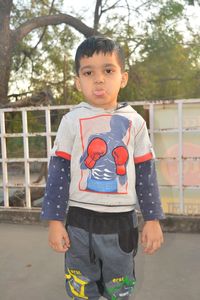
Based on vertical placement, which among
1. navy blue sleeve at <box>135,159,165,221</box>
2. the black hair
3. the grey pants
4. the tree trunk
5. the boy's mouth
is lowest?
the grey pants

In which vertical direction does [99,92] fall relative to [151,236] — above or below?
above

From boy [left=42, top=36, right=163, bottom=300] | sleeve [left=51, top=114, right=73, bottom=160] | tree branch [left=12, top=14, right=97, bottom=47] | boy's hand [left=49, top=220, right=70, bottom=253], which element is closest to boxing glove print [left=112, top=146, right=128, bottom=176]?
boy [left=42, top=36, right=163, bottom=300]

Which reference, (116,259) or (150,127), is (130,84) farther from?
(116,259)

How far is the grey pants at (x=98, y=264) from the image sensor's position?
124 centimetres

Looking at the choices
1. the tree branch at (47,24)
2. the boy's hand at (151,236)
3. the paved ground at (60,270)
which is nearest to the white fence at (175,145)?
the paved ground at (60,270)

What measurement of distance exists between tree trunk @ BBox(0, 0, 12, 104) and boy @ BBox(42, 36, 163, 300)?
692 centimetres

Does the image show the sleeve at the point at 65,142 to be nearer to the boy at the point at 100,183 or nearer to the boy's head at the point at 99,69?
the boy at the point at 100,183

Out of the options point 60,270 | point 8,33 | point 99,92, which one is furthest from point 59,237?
point 8,33

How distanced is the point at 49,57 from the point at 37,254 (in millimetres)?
11292

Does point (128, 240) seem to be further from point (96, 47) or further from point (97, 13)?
point (97, 13)

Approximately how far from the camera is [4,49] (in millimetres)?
8344

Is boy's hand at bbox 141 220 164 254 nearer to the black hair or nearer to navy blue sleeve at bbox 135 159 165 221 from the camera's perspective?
navy blue sleeve at bbox 135 159 165 221

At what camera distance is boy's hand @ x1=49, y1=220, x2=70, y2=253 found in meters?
1.22

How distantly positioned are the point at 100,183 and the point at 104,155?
3.8 inches
